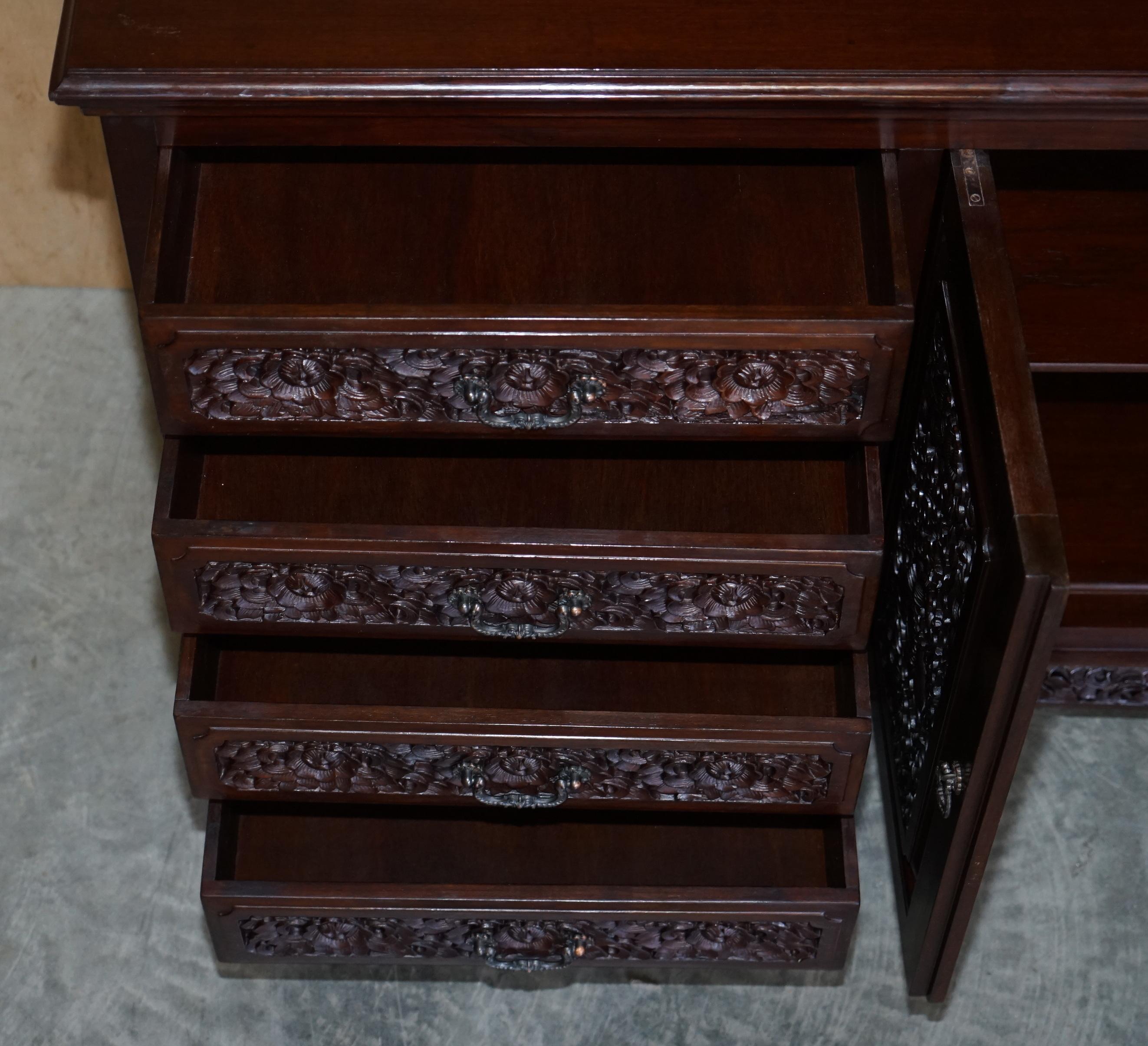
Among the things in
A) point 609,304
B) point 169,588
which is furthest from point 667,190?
point 169,588

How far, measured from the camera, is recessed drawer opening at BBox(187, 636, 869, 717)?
133cm

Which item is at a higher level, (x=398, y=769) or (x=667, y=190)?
(x=667, y=190)

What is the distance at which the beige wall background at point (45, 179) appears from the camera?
163 cm

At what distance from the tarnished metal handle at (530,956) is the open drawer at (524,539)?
0.85 feet

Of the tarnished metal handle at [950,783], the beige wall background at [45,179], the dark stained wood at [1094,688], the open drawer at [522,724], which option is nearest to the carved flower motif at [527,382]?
the open drawer at [522,724]

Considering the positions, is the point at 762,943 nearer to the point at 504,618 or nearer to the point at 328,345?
the point at 504,618

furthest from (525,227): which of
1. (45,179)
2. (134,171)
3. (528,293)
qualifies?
(45,179)

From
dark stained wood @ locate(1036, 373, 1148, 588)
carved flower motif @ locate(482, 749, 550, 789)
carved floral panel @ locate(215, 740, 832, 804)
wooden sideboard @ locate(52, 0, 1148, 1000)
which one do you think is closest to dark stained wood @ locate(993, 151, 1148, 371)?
wooden sideboard @ locate(52, 0, 1148, 1000)

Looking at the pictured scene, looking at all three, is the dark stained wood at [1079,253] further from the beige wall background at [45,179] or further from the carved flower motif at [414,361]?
the beige wall background at [45,179]

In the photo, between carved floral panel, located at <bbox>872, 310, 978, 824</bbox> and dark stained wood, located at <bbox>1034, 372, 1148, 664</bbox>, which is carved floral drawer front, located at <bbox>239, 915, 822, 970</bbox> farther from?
dark stained wood, located at <bbox>1034, 372, 1148, 664</bbox>

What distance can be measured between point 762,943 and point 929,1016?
0.19 meters

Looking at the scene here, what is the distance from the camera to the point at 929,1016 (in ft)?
4.70

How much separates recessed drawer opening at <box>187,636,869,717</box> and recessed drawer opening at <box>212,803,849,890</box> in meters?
0.11

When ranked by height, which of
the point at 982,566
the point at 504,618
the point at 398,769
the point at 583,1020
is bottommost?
the point at 583,1020
